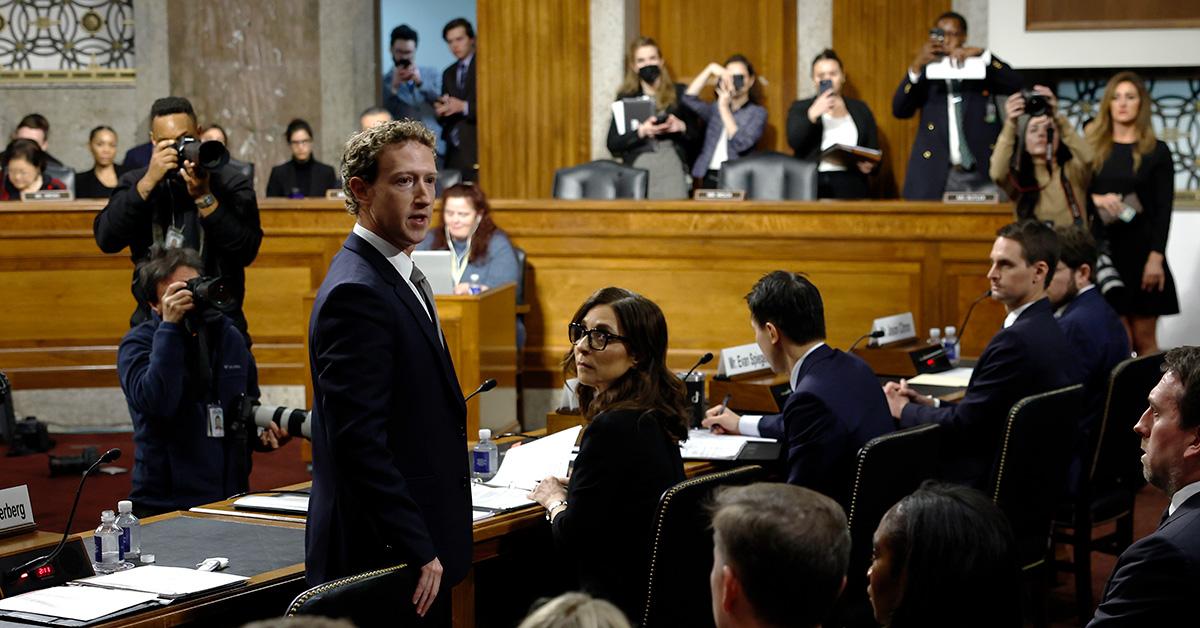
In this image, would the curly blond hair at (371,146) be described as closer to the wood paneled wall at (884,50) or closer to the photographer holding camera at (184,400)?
the photographer holding camera at (184,400)

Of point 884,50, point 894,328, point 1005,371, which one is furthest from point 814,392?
point 884,50

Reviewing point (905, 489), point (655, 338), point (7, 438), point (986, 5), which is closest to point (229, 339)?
point (7, 438)

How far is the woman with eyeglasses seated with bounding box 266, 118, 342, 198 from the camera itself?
879 centimetres

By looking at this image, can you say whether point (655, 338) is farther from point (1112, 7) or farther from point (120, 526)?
point (1112, 7)

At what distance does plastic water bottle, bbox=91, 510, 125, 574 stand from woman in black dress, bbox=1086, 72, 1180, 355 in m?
5.05

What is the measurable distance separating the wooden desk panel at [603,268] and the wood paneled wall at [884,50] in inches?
76.9

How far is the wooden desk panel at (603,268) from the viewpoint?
21.9 feet

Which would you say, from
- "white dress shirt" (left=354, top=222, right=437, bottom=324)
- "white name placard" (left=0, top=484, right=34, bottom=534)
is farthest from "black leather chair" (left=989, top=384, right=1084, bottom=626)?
"white name placard" (left=0, top=484, right=34, bottom=534)

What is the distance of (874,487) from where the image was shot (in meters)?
3.20

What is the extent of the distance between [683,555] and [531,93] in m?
6.04

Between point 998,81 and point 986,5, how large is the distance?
1.40 metres

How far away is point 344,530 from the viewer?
2451mm

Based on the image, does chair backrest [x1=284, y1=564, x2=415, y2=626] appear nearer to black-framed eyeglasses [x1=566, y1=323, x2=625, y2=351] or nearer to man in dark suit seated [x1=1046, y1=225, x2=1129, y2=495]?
black-framed eyeglasses [x1=566, y1=323, x2=625, y2=351]

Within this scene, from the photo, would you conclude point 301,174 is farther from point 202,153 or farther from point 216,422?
point 216,422
